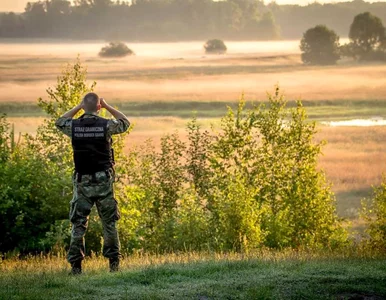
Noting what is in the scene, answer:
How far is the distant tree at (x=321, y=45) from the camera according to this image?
344ft

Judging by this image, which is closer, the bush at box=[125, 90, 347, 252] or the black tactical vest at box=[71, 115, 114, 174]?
the black tactical vest at box=[71, 115, 114, 174]

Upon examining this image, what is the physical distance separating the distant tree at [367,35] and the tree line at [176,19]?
25.6 ft

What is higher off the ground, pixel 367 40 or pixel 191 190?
pixel 367 40

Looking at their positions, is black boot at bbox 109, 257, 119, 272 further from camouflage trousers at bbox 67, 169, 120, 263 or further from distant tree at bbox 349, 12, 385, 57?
distant tree at bbox 349, 12, 385, 57

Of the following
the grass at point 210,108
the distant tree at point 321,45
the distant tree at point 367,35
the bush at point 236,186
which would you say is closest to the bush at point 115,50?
the distant tree at point 321,45

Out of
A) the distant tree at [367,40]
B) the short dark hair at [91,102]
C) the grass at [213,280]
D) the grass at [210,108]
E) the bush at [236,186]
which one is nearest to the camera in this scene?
the grass at [213,280]

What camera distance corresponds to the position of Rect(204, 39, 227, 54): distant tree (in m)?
112

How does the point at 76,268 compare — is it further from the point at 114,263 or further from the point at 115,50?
the point at 115,50

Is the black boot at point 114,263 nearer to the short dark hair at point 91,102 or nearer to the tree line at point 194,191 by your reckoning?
the short dark hair at point 91,102

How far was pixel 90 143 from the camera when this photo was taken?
34.8 feet

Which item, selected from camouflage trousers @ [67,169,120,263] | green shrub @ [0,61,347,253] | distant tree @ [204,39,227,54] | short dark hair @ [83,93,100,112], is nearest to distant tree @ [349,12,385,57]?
distant tree @ [204,39,227,54]

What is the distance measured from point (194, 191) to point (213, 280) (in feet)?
36.8

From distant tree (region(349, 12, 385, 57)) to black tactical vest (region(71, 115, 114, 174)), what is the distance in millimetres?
98455

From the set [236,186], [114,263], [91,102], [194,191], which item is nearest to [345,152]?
[194,191]
